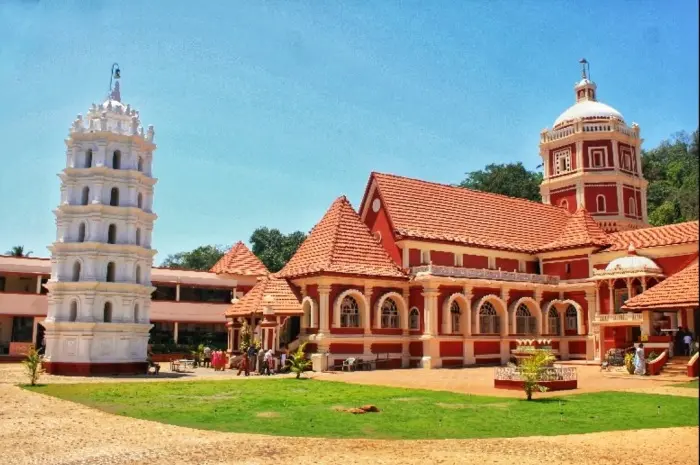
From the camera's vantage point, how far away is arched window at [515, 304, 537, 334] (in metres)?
37.0

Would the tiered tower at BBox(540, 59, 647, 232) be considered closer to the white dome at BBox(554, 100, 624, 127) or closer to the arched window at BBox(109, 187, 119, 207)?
the white dome at BBox(554, 100, 624, 127)

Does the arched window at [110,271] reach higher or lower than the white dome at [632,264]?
lower

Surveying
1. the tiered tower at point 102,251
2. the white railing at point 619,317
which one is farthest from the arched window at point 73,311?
the white railing at point 619,317

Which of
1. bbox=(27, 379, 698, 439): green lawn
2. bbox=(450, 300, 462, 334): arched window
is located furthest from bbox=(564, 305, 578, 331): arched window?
bbox=(27, 379, 698, 439): green lawn

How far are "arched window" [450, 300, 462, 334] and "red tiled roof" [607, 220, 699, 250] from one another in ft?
30.8

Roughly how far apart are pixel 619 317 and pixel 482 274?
7278mm

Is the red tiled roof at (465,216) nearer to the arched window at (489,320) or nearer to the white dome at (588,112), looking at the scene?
the arched window at (489,320)

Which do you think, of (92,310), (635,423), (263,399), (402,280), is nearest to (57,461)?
(263,399)

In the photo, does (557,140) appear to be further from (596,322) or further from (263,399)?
(263,399)

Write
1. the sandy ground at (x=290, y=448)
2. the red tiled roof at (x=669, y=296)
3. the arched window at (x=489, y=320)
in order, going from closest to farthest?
1. the sandy ground at (x=290, y=448)
2. the red tiled roof at (x=669, y=296)
3. the arched window at (x=489, y=320)

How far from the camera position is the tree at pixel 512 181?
238 ft

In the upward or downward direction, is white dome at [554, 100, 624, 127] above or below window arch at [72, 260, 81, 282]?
above

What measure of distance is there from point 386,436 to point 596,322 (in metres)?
24.2

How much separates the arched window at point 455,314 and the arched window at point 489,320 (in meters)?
1.34
